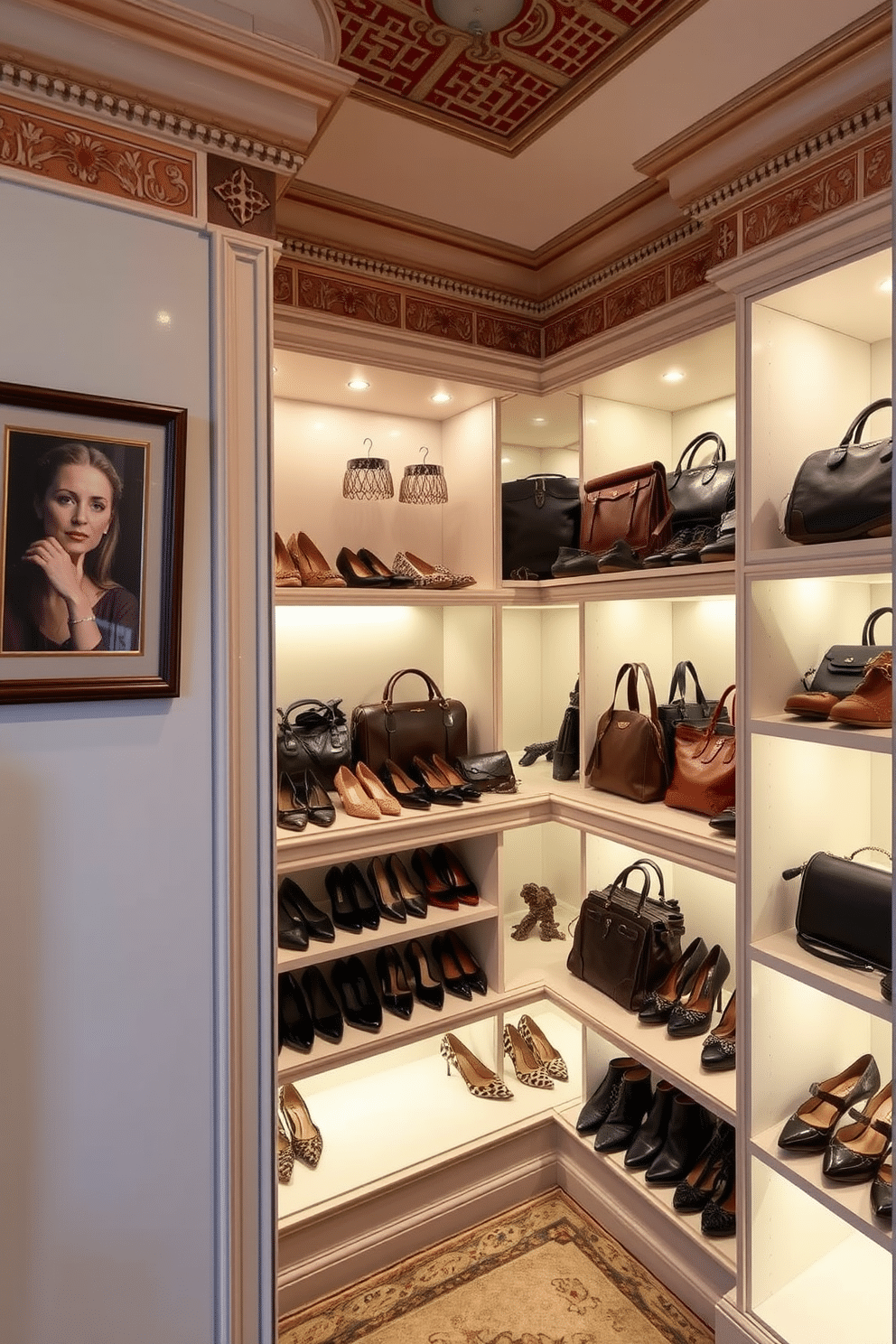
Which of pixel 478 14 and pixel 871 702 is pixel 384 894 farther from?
pixel 478 14

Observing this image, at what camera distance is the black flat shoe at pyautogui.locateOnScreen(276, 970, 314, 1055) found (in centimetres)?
219

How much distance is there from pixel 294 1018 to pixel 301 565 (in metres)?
1.33

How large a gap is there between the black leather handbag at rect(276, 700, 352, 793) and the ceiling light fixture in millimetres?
1699

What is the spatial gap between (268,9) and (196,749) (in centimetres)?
130

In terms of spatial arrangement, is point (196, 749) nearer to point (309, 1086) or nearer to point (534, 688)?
point (309, 1086)

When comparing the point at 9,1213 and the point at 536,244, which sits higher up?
the point at 536,244

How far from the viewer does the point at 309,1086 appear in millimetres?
2621

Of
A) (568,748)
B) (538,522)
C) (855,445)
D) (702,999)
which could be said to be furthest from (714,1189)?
(538,522)

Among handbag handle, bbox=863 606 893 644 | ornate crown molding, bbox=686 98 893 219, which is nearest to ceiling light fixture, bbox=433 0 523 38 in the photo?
ornate crown molding, bbox=686 98 893 219

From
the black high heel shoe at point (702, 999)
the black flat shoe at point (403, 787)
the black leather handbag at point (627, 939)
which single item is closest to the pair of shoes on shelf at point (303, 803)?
the black flat shoe at point (403, 787)

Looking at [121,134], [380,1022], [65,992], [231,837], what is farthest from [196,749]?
[380,1022]

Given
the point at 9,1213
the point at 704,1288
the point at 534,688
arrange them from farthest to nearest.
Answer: the point at 534,688 < the point at 704,1288 < the point at 9,1213

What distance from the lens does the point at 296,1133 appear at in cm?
231

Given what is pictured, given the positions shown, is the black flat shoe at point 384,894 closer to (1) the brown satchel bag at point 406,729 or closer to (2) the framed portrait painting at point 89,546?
(1) the brown satchel bag at point 406,729
